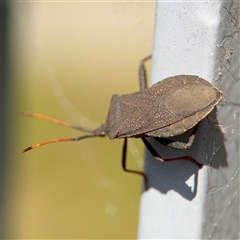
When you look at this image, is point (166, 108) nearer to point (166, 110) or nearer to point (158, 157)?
point (166, 110)

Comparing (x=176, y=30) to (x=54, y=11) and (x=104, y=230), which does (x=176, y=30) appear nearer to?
(x=54, y=11)

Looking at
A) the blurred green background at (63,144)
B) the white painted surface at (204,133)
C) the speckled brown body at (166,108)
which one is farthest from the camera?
the blurred green background at (63,144)

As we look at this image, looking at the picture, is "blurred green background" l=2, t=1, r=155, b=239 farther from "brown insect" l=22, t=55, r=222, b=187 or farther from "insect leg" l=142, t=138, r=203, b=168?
"insect leg" l=142, t=138, r=203, b=168

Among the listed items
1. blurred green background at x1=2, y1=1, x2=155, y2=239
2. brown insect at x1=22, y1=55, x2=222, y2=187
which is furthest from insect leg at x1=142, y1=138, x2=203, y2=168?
blurred green background at x1=2, y1=1, x2=155, y2=239

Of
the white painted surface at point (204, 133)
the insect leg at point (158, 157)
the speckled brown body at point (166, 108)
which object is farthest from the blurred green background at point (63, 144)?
the white painted surface at point (204, 133)

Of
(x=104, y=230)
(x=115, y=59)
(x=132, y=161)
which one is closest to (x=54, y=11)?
(x=115, y=59)

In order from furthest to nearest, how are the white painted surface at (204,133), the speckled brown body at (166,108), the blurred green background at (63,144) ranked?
the blurred green background at (63,144)
the speckled brown body at (166,108)
the white painted surface at (204,133)

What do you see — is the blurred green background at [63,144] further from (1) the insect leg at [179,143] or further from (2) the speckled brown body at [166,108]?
(1) the insect leg at [179,143]
